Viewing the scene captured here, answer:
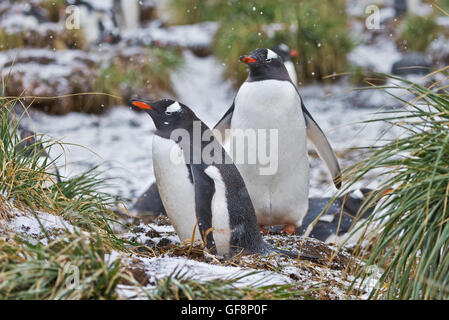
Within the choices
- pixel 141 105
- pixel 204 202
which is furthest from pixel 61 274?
pixel 141 105

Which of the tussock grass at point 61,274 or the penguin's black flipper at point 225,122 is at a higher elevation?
the penguin's black flipper at point 225,122

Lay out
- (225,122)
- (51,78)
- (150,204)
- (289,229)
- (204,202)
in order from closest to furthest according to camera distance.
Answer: (204,202), (225,122), (289,229), (150,204), (51,78)

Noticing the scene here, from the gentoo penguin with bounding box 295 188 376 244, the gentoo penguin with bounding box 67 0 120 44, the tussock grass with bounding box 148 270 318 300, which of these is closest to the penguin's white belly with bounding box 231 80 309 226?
the gentoo penguin with bounding box 295 188 376 244

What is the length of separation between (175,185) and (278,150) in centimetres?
81

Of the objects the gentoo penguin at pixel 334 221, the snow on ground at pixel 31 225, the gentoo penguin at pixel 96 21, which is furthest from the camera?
the gentoo penguin at pixel 96 21

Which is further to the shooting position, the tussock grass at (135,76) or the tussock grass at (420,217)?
the tussock grass at (135,76)

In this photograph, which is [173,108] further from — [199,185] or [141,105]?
[199,185]

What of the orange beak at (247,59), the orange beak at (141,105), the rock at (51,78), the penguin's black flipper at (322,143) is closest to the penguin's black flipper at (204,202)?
the orange beak at (141,105)

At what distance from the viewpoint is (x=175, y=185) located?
2191 mm

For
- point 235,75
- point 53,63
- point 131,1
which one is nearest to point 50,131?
point 53,63

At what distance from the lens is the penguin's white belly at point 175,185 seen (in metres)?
2.18

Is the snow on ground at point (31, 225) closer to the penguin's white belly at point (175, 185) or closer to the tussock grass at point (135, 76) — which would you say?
the penguin's white belly at point (175, 185)

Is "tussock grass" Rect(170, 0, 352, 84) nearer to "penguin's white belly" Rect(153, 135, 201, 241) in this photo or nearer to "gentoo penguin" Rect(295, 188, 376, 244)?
"gentoo penguin" Rect(295, 188, 376, 244)

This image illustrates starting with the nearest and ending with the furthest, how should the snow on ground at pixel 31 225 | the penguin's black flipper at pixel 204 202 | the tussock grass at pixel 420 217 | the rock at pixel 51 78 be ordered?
1. the tussock grass at pixel 420 217
2. the snow on ground at pixel 31 225
3. the penguin's black flipper at pixel 204 202
4. the rock at pixel 51 78
